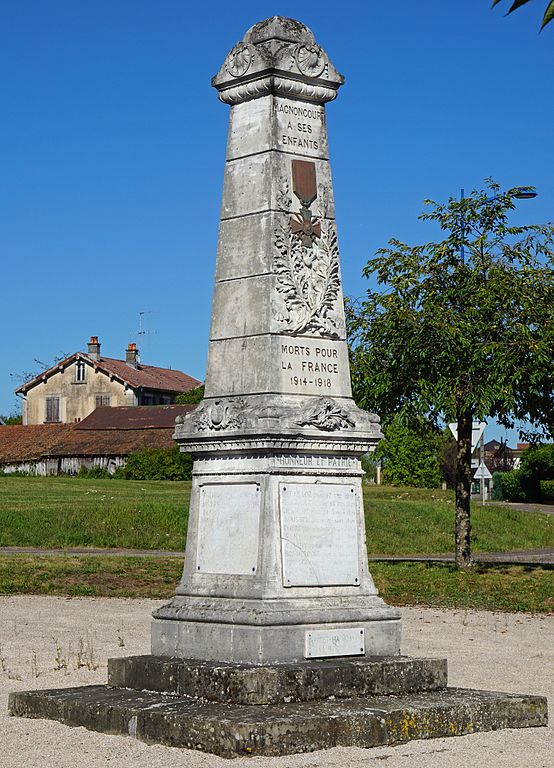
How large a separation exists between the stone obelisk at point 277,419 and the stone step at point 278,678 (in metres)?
0.29

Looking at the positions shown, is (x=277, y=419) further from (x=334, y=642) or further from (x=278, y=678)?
(x=278, y=678)

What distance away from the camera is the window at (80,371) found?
9775 centimetres

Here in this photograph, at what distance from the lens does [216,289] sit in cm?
1099

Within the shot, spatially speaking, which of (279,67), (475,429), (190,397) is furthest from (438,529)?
(190,397)

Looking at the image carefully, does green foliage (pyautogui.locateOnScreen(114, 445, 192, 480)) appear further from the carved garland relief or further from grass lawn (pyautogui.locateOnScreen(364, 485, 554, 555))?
the carved garland relief

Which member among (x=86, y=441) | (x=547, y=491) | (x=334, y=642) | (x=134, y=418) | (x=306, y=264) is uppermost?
(x=134, y=418)

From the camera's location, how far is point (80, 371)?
9788 centimetres

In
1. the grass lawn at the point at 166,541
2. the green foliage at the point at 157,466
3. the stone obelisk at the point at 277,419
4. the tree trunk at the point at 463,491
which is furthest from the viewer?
the green foliage at the point at 157,466

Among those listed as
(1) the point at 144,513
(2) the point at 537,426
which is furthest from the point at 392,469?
(2) the point at 537,426

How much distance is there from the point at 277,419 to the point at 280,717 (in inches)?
90.4

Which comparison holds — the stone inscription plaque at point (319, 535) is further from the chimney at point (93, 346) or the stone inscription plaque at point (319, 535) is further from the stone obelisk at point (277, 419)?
the chimney at point (93, 346)

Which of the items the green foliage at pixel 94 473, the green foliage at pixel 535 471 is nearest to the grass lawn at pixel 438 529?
the green foliage at pixel 535 471

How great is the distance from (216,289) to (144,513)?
924 inches

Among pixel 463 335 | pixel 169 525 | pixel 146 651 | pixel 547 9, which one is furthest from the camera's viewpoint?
pixel 169 525
